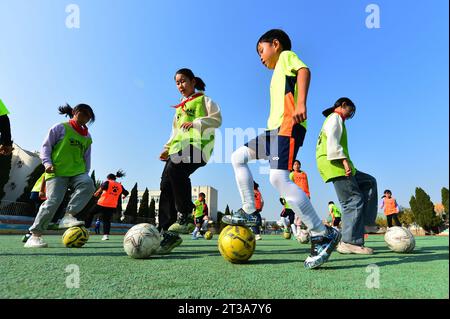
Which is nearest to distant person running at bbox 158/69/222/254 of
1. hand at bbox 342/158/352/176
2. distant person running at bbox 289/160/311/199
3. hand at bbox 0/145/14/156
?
hand at bbox 342/158/352/176

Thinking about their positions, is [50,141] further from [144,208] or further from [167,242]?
[144,208]

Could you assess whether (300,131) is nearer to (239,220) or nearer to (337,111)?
(239,220)

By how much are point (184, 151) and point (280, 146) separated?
169 cm

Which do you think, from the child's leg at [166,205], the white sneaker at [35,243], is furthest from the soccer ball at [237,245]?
the white sneaker at [35,243]

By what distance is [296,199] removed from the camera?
2816 mm

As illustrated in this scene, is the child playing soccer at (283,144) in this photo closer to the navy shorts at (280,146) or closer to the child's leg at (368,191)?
the navy shorts at (280,146)

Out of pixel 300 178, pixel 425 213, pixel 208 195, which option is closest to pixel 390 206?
pixel 300 178

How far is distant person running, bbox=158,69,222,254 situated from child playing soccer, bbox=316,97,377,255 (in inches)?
64.2

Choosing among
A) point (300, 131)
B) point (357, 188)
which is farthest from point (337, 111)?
point (300, 131)

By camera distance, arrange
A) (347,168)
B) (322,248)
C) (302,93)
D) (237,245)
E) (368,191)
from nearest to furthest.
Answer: (322,248)
(302,93)
(237,245)
(347,168)
(368,191)

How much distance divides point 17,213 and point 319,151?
889 inches

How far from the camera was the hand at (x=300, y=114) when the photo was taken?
2748mm

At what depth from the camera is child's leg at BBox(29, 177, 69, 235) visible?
4836 millimetres
